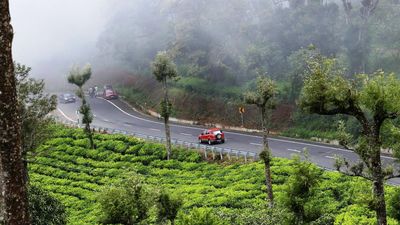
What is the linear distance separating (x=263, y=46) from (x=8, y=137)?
1867 inches

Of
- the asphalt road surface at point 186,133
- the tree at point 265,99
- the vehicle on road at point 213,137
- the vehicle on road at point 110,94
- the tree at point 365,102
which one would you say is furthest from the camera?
the vehicle on road at point 110,94

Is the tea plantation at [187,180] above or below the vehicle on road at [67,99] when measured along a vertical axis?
below

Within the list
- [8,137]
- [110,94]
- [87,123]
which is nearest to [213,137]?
[87,123]

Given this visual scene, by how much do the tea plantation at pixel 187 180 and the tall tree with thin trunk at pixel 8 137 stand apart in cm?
1169

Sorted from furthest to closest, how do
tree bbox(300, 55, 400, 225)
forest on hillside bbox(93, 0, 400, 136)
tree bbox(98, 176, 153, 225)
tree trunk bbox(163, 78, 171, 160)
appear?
forest on hillside bbox(93, 0, 400, 136)
tree trunk bbox(163, 78, 171, 160)
tree bbox(98, 176, 153, 225)
tree bbox(300, 55, 400, 225)

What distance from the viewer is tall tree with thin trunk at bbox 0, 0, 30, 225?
9.08 m

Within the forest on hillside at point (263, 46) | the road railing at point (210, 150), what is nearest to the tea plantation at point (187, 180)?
the road railing at point (210, 150)

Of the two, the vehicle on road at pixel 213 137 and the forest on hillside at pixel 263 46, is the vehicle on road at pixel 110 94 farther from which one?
the vehicle on road at pixel 213 137

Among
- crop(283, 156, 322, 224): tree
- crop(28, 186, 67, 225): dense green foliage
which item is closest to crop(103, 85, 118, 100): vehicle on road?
crop(28, 186, 67, 225): dense green foliage

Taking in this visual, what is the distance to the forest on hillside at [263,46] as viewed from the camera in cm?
4981

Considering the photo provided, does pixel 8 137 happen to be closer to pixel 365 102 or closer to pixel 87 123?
pixel 365 102

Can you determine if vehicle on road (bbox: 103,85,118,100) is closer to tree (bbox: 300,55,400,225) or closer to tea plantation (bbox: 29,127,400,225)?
tea plantation (bbox: 29,127,400,225)

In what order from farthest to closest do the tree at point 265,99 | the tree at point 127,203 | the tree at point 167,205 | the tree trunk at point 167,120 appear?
the tree trunk at point 167,120 < the tree at point 265,99 < the tree at point 167,205 < the tree at point 127,203

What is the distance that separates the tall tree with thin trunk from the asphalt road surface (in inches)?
979
